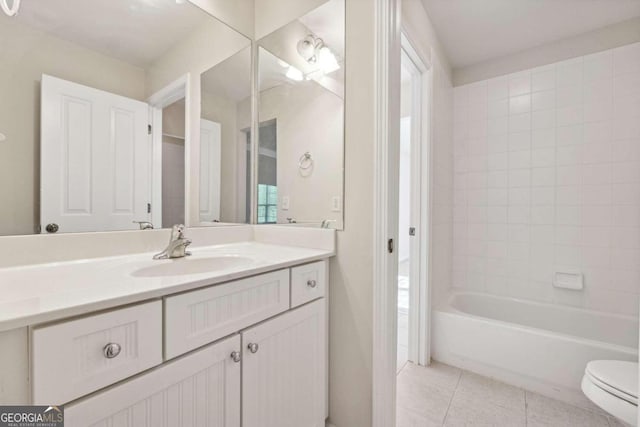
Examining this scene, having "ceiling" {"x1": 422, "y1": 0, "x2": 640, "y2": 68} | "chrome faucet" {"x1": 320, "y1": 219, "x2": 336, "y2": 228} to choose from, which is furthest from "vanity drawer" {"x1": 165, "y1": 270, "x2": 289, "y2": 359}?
"ceiling" {"x1": 422, "y1": 0, "x2": 640, "y2": 68}

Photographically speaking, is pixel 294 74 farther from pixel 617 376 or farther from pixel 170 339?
pixel 617 376

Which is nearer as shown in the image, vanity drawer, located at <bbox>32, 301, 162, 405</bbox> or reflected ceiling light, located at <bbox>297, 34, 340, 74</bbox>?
vanity drawer, located at <bbox>32, 301, 162, 405</bbox>

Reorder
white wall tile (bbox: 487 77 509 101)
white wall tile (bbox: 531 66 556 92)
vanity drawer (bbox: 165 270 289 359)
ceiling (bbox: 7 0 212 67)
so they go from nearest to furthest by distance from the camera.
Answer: vanity drawer (bbox: 165 270 289 359) → ceiling (bbox: 7 0 212 67) → white wall tile (bbox: 531 66 556 92) → white wall tile (bbox: 487 77 509 101)

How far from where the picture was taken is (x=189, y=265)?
1.12 m

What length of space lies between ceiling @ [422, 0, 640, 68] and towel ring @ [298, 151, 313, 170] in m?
1.32

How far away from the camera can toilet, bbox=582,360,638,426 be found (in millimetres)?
1059

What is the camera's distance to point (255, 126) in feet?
5.49

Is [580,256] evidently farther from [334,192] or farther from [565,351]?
→ [334,192]

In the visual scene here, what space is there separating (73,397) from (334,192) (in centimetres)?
108

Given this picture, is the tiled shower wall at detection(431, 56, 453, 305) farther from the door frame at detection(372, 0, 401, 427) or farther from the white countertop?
the white countertop

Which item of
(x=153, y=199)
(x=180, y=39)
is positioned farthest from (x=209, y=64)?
(x=153, y=199)

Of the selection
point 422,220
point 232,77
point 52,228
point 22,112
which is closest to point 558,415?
point 422,220

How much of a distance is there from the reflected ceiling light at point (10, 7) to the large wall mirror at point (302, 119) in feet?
3.26

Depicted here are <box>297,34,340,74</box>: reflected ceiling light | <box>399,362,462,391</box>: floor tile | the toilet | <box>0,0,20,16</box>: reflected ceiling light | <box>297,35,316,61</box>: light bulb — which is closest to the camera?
<box>0,0,20,16</box>: reflected ceiling light
